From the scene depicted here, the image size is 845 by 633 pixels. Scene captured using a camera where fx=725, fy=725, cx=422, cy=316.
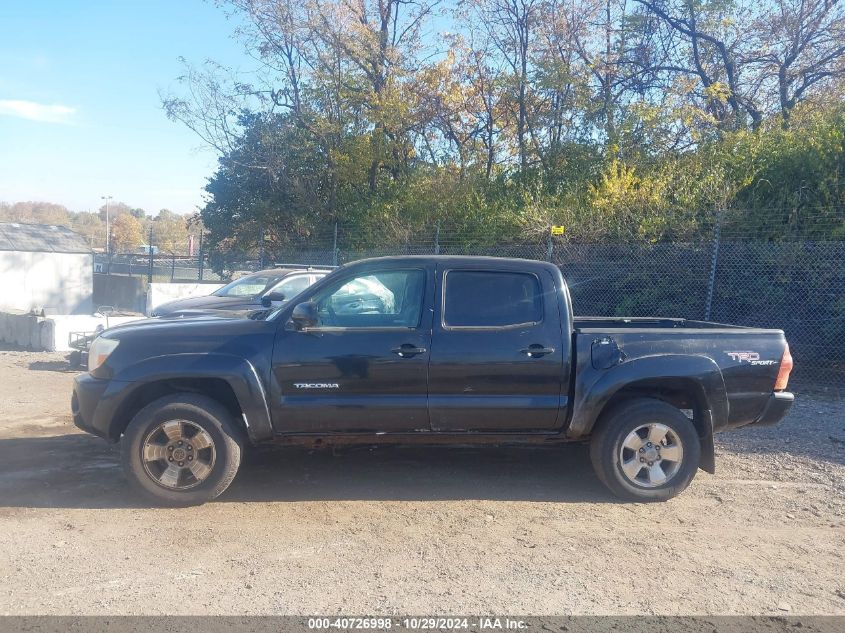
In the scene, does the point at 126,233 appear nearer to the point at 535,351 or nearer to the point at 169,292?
the point at 169,292

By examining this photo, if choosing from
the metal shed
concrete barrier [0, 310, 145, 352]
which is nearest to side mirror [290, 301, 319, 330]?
concrete barrier [0, 310, 145, 352]

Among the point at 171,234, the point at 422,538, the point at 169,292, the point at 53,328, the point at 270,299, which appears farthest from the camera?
the point at 171,234

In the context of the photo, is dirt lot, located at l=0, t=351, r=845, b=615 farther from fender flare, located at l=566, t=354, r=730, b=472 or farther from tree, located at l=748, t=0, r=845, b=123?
tree, located at l=748, t=0, r=845, b=123

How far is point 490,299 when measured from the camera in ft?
18.4

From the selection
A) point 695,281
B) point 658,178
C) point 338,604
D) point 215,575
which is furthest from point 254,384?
point 658,178

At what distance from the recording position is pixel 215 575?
4.21 m

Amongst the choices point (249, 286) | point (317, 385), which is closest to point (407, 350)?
point (317, 385)

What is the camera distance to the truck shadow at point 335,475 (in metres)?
5.59

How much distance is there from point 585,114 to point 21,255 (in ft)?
54.0

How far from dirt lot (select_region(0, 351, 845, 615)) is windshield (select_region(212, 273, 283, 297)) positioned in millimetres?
4873

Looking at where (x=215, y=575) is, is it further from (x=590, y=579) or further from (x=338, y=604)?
(x=590, y=579)

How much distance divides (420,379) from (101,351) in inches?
95.2

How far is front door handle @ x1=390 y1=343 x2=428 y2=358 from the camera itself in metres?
5.37

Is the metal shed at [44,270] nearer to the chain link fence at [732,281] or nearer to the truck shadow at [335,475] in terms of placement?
the chain link fence at [732,281]
